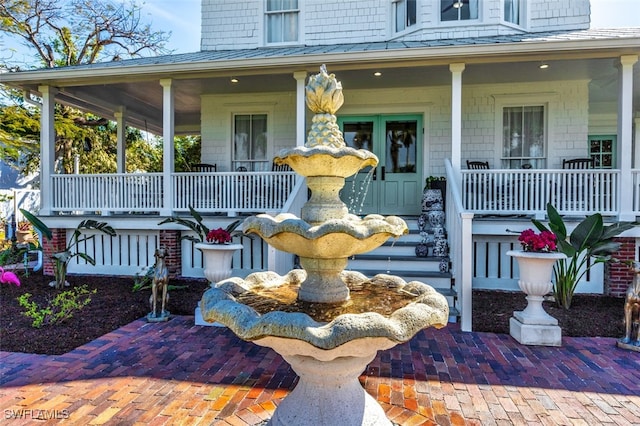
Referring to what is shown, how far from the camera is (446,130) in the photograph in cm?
902

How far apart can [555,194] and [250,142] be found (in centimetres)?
697

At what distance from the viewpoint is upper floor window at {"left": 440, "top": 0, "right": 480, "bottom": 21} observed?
9.07m

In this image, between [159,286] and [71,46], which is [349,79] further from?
[71,46]

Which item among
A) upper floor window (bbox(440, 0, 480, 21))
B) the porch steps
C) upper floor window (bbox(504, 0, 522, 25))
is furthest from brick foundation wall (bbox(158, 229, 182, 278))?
upper floor window (bbox(504, 0, 522, 25))

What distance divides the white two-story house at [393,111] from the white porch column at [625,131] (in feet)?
0.07

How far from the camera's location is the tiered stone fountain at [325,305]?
82.7 inches

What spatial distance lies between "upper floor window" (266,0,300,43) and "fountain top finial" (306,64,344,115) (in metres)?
8.27

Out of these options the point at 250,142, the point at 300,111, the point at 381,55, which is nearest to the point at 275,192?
the point at 300,111

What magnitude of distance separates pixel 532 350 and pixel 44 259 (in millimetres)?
9471

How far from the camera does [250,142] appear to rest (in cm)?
1011

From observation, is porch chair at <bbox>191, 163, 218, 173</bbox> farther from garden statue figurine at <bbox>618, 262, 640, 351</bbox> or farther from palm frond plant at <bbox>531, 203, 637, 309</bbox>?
garden statue figurine at <bbox>618, 262, 640, 351</bbox>

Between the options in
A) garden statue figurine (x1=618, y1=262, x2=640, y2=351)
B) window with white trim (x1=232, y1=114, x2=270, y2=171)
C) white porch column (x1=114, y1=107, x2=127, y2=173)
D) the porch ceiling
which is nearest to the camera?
garden statue figurine (x1=618, y1=262, x2=640, y2=351)

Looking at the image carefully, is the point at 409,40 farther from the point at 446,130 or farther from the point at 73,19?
the point at 73,19

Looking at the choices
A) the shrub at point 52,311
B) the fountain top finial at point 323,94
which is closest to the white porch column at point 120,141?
the shrub at point 52,311
